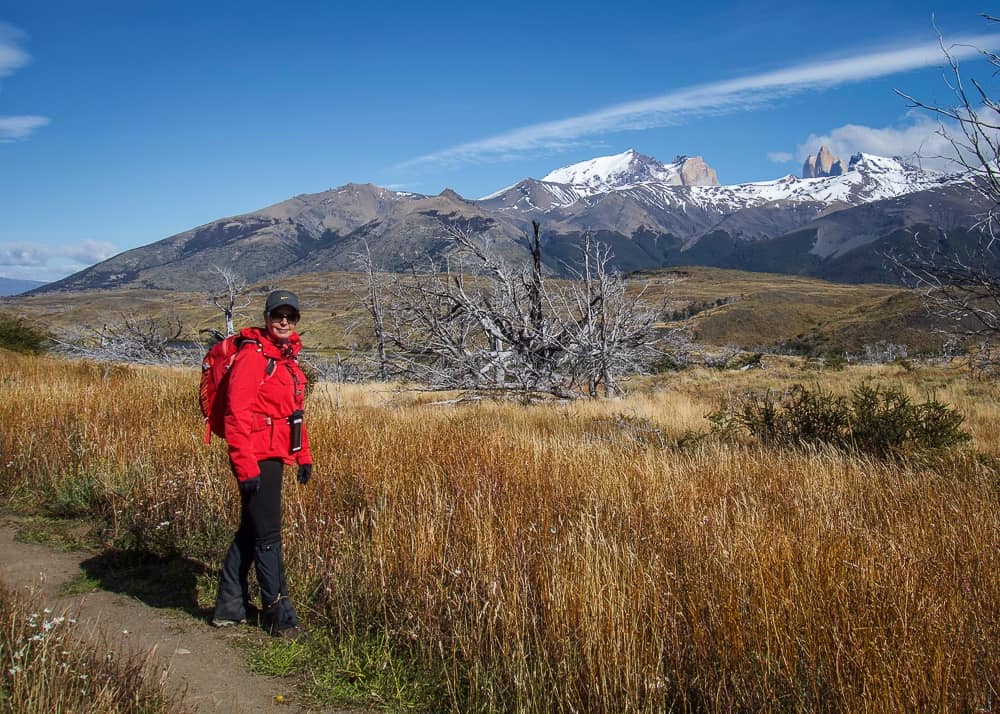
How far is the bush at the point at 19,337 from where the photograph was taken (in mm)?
20219

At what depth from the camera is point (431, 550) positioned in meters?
3.80

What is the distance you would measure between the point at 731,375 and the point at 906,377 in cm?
519

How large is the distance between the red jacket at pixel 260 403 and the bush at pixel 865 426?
558cm

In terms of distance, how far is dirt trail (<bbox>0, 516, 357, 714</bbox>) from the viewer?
3.03m

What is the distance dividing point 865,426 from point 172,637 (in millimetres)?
7573

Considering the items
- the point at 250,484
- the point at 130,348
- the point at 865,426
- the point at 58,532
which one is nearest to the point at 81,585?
the point at 58,532

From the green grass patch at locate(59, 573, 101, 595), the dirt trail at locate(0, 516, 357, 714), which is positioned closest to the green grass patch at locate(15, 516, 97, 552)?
the dirt trail at locate(0, 516, 357, 714)

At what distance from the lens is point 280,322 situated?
3844mm

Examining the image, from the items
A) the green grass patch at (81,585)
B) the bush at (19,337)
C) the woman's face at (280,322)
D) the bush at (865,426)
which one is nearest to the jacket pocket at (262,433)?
the woman's face at (280,322)

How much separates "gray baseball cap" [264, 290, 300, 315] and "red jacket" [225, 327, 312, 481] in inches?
6.2

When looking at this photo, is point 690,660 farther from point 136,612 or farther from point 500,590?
point 136,612

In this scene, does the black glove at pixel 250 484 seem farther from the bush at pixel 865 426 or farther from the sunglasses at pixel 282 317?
the bush at pixel 865 426

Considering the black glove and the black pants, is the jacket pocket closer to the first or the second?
the black pants

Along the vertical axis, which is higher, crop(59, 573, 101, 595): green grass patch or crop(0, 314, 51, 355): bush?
crop(0, 314, 51, 355): bush
